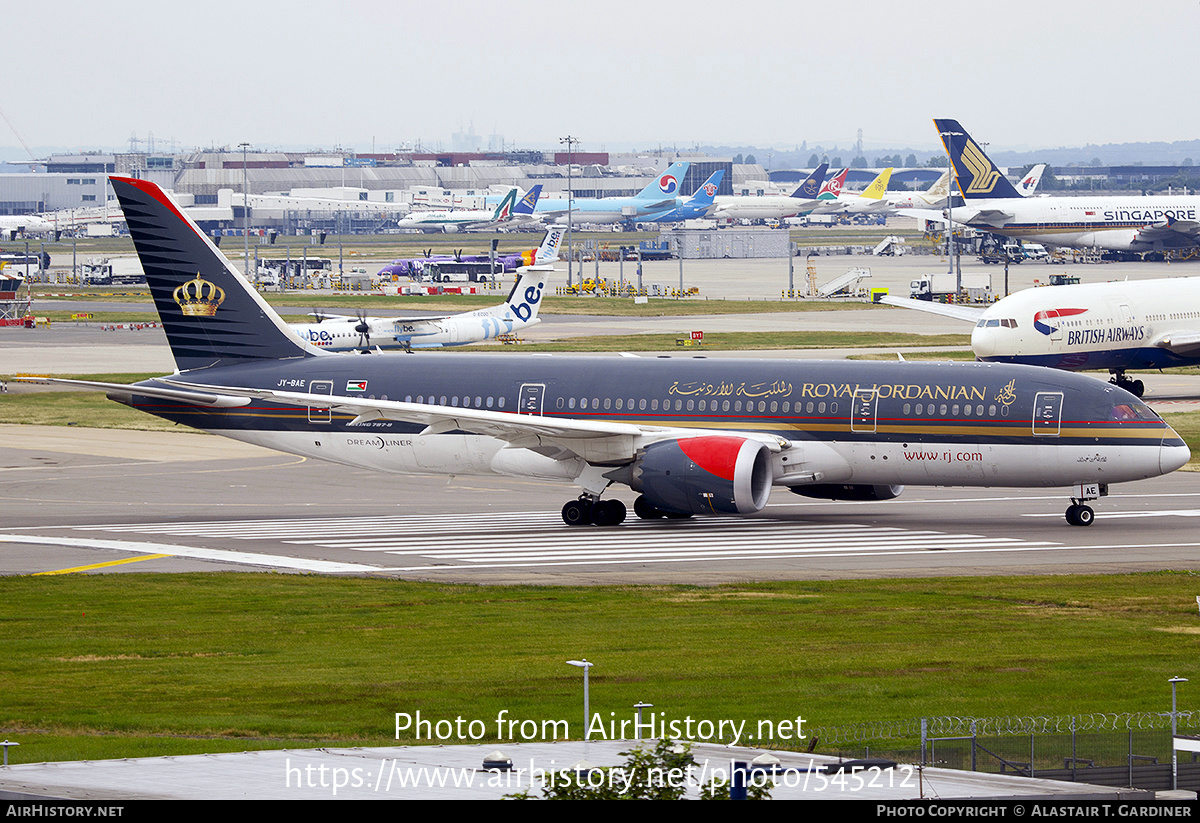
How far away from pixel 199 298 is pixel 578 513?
1364 centimetres

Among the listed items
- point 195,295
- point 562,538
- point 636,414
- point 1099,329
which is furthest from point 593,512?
point 1099,329

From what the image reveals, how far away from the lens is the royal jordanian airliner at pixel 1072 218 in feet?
536

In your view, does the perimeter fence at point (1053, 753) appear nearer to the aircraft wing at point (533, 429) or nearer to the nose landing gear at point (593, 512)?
the aircraft wing at point (533, 429)

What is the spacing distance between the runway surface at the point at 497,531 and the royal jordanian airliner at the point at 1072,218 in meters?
117

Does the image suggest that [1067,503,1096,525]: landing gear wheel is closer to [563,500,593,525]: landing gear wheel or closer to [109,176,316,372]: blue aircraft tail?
[563,500,593,525]: landing gear wheel

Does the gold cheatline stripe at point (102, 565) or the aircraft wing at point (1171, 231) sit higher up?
the aircraft wing at point (1171, 231)

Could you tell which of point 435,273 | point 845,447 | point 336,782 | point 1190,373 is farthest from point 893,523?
point 435,273

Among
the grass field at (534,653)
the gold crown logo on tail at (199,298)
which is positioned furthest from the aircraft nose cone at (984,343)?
the gold crown logo on tail at (199,298)

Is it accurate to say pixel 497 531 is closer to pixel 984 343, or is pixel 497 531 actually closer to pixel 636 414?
pixel 636 414

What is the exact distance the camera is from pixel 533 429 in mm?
40531

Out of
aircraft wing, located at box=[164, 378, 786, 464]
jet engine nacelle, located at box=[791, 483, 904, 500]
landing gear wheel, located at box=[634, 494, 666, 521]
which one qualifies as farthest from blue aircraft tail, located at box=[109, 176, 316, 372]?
jet engine nacelle, located at box=[791, 483, 904, 500]

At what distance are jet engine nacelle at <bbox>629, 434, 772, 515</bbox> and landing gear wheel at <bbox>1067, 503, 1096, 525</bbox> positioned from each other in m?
8.21

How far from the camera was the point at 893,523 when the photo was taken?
138ft

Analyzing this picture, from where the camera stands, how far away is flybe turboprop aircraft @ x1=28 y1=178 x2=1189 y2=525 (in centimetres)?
3916
